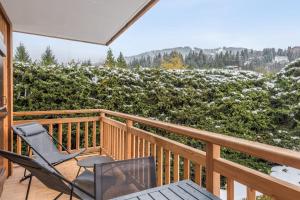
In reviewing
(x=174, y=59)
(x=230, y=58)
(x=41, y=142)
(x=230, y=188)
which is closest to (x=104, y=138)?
(x=41, y=142)

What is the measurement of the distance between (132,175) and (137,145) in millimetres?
1258

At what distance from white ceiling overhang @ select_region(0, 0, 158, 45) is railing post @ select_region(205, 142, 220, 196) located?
196cm

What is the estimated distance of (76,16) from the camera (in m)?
3.56

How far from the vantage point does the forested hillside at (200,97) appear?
19.9 ft

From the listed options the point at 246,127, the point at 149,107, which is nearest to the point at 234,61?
the point at 246,127

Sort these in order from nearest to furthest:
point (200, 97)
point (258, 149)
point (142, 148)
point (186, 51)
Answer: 1. point (258, 149)
2. point (142, 148)
3. point (200, 97)
4. point (186, 51)

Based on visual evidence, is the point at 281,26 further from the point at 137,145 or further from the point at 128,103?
the point at 137,145

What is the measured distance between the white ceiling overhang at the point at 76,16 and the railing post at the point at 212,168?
1959 mm

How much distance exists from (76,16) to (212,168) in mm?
2977

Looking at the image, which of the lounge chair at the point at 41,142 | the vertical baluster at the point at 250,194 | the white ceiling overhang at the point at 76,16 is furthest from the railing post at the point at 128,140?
the vertical baluster at the point at 250,194

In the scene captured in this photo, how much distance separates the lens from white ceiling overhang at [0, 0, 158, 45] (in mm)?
3029

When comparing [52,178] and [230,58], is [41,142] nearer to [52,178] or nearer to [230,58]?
[52,178]

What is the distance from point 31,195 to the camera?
3.07 m

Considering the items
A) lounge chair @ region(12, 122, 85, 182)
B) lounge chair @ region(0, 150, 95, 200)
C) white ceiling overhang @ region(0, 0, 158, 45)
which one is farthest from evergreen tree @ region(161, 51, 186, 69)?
lounge chair @ region(0, 150, 95, 200)
